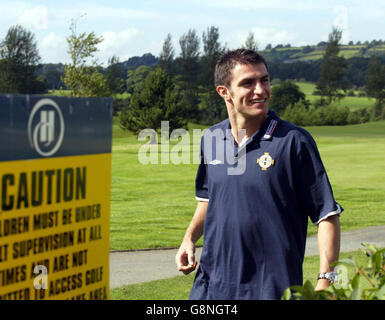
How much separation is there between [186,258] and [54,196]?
1.77 meters

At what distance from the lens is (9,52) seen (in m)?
91.0

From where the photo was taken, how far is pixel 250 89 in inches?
153

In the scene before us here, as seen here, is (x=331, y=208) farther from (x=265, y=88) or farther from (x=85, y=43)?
(x=85, y=43)

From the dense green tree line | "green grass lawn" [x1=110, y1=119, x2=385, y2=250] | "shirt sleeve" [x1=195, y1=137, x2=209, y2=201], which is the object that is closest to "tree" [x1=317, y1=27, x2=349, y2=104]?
the dense green tree line

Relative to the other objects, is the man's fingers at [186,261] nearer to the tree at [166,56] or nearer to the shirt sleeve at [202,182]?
the shirt sleeve at [202,182]

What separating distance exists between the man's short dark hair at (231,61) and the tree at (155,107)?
55.0 m

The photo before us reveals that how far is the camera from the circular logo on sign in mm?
2457

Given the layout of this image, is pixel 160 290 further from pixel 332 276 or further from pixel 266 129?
pixel 332 276

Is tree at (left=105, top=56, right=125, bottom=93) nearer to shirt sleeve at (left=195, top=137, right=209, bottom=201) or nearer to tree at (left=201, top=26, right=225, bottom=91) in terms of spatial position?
tree at (left=201, top=26, right=225, bottom=91)

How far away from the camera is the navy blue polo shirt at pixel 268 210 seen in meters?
3.77

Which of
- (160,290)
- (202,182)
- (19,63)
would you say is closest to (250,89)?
(202,182)

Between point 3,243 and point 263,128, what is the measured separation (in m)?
1.99
